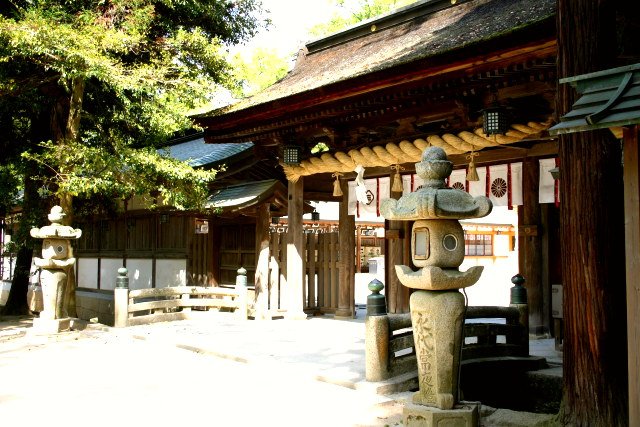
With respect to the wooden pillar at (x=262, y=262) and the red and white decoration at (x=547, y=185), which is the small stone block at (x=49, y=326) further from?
the red and white decoration at (x=547, y=185)

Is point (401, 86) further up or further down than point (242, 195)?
further up

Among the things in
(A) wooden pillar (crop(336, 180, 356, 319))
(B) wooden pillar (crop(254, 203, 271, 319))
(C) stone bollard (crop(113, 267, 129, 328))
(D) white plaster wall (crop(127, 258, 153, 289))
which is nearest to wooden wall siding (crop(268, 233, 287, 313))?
(B) wooden pillar (crop(254, 203, 271, 319))

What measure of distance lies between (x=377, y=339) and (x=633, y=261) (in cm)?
284

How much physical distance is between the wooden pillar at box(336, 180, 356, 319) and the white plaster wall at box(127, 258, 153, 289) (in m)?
5.79

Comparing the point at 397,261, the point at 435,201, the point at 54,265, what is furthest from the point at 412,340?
the point at 54,265

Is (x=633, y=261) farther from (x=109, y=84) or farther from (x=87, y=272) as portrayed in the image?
(x=87, y=272)

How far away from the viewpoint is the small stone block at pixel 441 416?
4.82m

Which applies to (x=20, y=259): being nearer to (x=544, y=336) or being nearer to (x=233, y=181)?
(x=233, y=181)

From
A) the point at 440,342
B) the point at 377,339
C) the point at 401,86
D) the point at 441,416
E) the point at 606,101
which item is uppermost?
the point at 401,86

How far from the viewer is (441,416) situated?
190 inches

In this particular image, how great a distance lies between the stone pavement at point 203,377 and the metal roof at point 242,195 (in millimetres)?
2449

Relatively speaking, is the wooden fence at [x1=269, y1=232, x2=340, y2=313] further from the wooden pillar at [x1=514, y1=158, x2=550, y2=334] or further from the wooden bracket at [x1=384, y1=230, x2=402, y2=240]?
the wooden pillar at [x1=514, y1=158, x2=550, y2=334]

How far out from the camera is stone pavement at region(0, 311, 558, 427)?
18.0 ft

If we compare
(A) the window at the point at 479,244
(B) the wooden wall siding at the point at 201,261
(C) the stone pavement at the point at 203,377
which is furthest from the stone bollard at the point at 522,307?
(A) the window at the point at 479,244
